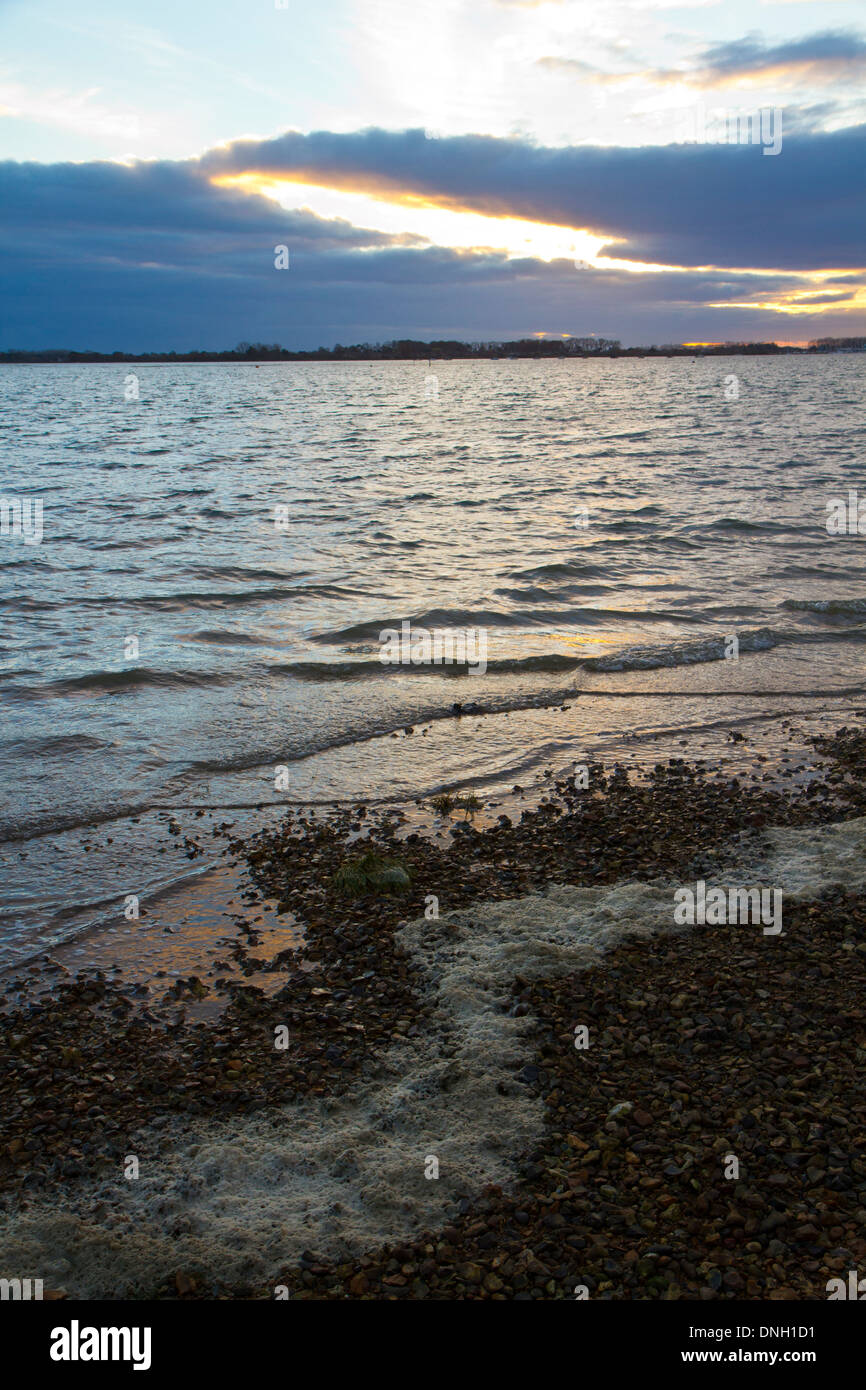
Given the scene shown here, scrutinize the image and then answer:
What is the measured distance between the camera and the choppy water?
35.8ft

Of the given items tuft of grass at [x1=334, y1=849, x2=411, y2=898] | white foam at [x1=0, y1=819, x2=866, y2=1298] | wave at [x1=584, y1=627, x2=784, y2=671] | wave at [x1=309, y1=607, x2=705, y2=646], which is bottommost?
white foam at [x1=0, y1=819, x2=866, y2=1298]

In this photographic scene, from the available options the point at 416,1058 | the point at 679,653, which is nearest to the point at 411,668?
the point at 679,653

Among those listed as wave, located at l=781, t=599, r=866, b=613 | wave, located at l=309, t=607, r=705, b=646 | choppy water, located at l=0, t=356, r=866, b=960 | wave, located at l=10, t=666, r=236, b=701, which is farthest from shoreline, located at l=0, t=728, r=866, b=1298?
wave, located at l=781, t=599, r=866, b=613

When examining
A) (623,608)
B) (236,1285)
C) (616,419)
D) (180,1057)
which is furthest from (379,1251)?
(616,419)

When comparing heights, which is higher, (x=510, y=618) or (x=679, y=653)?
(x=510, y=618)

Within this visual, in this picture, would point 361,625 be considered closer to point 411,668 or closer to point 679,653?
point 411,668

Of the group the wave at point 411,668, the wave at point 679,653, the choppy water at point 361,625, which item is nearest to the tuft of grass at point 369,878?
the choppy water at point 361,625

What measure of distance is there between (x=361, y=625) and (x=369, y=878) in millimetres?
10494

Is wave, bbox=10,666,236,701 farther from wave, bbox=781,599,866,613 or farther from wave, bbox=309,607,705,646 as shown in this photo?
wave, bbox=781,599,866,613

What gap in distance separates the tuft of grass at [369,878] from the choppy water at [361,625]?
1.83 m

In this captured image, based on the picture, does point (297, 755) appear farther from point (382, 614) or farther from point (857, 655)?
point (857, 655)

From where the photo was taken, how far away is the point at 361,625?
18.0 m

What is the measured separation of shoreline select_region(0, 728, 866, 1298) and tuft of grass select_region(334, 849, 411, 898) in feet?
0.44
